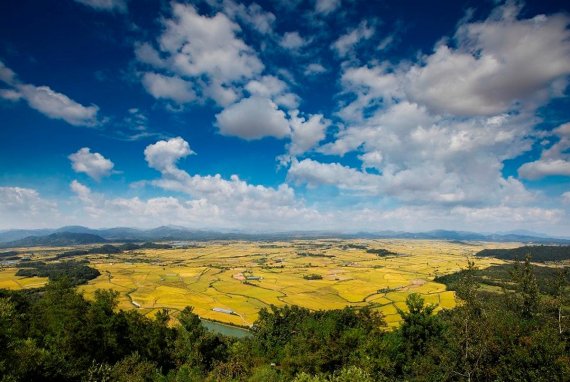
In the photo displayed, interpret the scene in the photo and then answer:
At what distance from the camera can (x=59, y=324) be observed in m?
48.9

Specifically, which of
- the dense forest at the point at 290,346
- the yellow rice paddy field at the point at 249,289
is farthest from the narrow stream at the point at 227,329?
the dense forest at the point at 290,346

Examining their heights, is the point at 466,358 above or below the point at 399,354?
above

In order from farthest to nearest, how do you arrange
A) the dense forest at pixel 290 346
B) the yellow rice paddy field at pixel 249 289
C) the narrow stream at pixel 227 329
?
1. the yellow rice paddy field at pixel 249 289
2. the narrow stream at pixel 227 329
3. the dense forest at pixel 290 346

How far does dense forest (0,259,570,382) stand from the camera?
110ft

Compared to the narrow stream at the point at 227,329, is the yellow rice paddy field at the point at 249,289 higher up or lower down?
higher up

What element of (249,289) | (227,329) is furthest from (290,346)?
(249,289)

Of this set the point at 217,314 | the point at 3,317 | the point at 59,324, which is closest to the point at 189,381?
the point at 3,317

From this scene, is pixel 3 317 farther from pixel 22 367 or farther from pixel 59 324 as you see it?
pixel 59 324

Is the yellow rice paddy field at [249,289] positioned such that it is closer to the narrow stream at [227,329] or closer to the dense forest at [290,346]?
the narrow stream at [227,329]

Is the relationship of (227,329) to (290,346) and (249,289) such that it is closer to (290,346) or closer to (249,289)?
(290,346)

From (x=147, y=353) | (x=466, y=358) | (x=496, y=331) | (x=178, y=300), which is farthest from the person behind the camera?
(x=178, y=300)

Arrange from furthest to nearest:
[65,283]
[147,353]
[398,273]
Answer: [398,273], [65,283], [147,353]

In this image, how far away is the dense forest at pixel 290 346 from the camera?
33531mm

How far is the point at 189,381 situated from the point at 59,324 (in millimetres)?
27184
